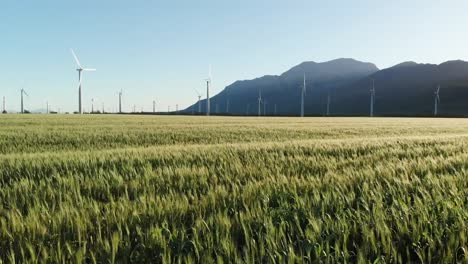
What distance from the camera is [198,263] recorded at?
8.17ft

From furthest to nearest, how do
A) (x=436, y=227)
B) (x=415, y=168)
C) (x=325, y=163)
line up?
1. (x=325, y=163)
2. (x=415, y=168)
3. (x=436, y=227)

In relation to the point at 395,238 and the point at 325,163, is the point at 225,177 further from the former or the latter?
the point at 395,238

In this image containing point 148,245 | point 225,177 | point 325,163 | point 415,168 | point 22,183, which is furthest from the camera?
point 325,163

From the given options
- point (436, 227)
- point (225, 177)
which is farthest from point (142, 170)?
point (436, 227)

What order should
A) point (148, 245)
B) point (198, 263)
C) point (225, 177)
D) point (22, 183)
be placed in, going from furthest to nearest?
point (225, 177) < point (22, 183) < point (148, 245) < point (198, 263)

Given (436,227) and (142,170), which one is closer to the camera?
(436,227)

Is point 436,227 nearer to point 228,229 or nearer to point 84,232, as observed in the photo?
point 228,229

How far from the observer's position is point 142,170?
7039 mm

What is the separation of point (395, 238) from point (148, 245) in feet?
6.66

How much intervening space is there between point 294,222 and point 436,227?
1.19 m

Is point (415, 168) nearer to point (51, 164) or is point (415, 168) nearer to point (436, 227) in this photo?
point (436, 227)

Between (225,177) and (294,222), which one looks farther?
(225,177)

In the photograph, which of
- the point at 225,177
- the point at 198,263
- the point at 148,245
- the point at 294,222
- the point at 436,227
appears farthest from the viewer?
the point at 225,177

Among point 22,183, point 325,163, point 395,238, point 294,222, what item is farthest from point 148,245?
point 325,163
